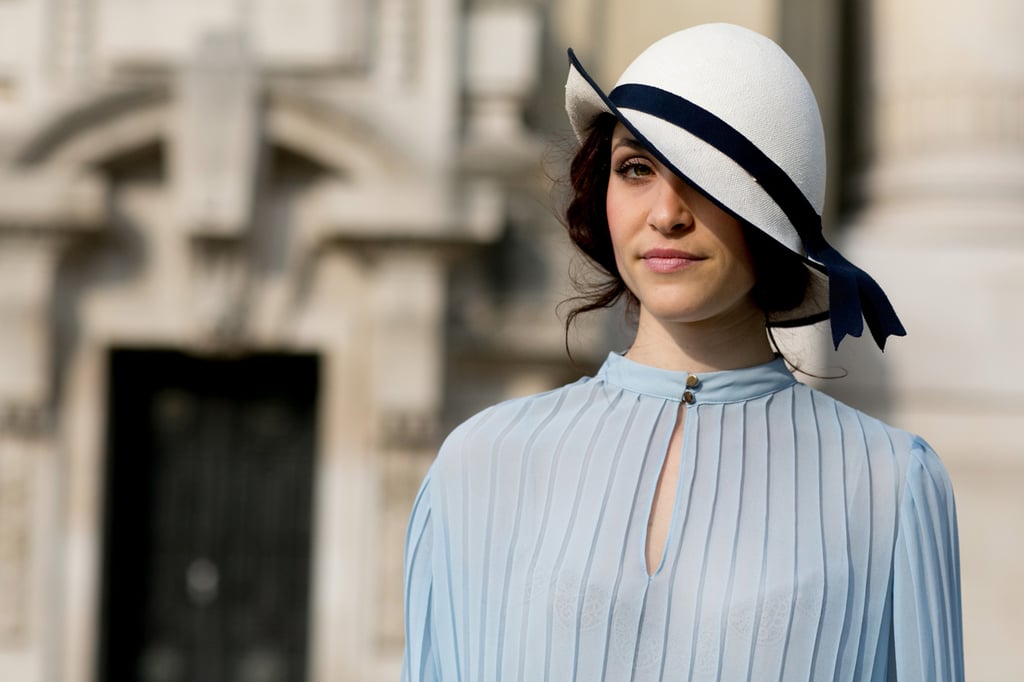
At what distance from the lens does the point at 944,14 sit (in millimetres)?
6816

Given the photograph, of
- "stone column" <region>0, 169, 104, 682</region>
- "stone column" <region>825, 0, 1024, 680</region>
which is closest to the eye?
"stone column" <region>0, 169, 104, 682</region>

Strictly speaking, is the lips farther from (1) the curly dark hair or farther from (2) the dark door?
(2) the dark door

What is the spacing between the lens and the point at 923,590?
180cm

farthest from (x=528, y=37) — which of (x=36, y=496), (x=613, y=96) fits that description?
(x=613, y=96)

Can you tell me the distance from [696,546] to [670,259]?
0.33 m

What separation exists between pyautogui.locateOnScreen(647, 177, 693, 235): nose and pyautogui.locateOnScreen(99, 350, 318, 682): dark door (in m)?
4.89

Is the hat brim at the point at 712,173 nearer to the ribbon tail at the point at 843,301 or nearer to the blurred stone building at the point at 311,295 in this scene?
the ribbon tail at the point at 843,301

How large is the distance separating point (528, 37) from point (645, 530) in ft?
15.6

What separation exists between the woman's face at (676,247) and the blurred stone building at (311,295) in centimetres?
398

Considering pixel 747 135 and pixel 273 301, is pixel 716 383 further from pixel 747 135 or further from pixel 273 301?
pixel 273 301

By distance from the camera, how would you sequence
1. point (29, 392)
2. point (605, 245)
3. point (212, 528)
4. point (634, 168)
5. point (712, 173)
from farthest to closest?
point (212, 528), point (29, 392), point (605, 245), point (634, 168), point (712, 173)

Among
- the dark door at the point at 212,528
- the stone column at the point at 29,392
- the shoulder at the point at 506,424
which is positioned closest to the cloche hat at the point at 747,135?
the shoulder at the point at 506,424

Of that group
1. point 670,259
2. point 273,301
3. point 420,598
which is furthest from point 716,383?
point 273,301

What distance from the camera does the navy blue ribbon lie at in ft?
5.84
